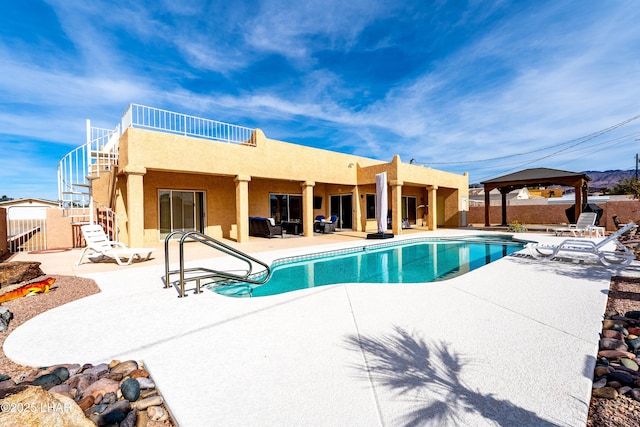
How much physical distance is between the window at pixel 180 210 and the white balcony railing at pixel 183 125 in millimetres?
3061

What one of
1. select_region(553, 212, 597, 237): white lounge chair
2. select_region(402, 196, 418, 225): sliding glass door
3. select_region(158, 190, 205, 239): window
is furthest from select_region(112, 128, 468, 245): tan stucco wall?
select_region(553, 212, 597, 237): white lounge chair

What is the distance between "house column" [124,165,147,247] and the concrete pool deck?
482 centimetres

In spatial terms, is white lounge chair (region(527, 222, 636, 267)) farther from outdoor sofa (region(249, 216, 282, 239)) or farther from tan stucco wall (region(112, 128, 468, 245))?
outdoor sofa (region(249, 216, 282, 239))

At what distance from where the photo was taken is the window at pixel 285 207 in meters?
16.1

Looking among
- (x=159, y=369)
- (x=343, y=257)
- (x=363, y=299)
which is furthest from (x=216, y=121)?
(x=159, y=369)

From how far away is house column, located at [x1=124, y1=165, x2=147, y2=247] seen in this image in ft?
30.0

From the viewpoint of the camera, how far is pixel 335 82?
18281mm

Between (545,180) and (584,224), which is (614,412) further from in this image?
(545,180)

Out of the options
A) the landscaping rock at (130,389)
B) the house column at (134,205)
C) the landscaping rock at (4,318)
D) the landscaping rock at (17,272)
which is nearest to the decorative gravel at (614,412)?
the landscaping rock at (130,389)

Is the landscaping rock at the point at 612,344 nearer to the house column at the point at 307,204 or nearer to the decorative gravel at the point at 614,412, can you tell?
the decorative gravel at the point at 614,412

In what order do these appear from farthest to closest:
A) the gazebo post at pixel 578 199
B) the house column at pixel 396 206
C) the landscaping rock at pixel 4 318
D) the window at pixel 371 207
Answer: the window at pixel 371 207
the gazebo post at pixel 578 199
the house column at pixel 396 206
the landscaping rock at pixel 4 318

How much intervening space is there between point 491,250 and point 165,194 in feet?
44.0

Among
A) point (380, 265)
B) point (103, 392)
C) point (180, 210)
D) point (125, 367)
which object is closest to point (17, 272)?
point (125, 367)

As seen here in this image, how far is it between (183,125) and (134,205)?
11.1ft
